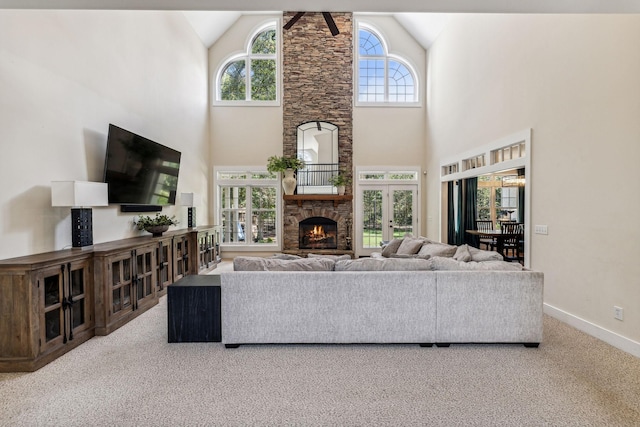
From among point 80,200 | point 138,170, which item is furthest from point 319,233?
point 80,200

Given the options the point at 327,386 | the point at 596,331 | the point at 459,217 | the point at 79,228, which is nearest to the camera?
the point at 327,386

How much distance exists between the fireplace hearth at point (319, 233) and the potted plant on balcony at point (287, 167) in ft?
3.30

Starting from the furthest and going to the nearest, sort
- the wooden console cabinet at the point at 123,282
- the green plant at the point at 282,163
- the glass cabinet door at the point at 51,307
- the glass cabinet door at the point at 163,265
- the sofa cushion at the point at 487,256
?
the green plant at the point at 282,163 < the glass cabinet door at the point at 163,265 < the sofa cushion at the point at 487,256 < the wooden console cabinet at the point at 123,282 < the glass cabinet door at the point at 51,307

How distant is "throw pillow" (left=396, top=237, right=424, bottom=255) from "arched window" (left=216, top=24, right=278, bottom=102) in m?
5.27

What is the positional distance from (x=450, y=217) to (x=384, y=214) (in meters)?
1.88

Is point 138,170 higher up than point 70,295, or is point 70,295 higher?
point 138,170

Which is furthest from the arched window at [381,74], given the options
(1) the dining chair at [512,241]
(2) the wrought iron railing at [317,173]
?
(1) the dining chair at [512,241]

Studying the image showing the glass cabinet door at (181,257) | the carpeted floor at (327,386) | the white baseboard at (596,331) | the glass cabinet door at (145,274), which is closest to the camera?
the carpeted floor at (327,386)

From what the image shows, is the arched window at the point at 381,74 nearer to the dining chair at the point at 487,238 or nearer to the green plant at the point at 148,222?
the dining chair at the point at 487,238

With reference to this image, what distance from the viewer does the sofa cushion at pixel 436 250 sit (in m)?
4.62

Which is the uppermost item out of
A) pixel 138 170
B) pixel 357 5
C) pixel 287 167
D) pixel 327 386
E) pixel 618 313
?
pixel 357 5

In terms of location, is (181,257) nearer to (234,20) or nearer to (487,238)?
(487,238)

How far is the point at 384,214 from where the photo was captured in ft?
28.9

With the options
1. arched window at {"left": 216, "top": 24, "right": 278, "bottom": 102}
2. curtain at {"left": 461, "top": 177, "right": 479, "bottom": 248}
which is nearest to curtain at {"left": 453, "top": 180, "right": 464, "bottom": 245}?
curtain at {"left": 461, "top": 177, "right": 479, "bottom": 248}
